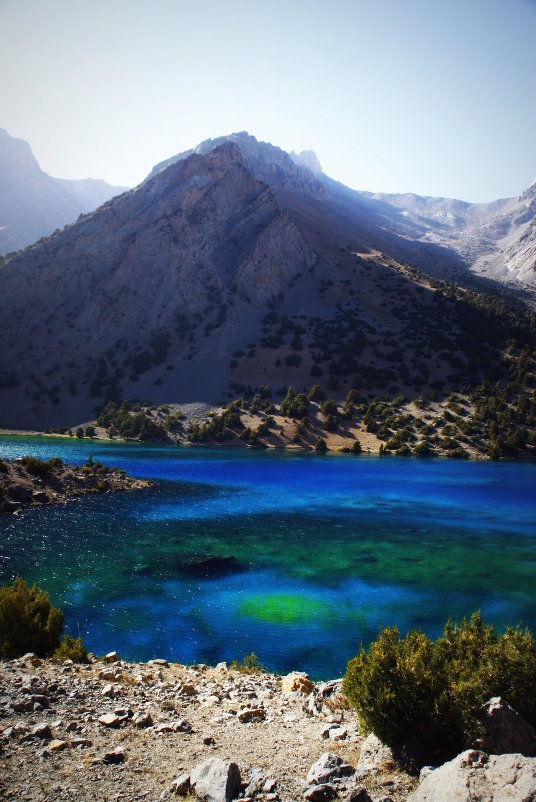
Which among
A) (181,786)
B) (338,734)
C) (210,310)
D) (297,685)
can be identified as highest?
(210,310)

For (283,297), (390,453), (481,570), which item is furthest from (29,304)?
(481,570)

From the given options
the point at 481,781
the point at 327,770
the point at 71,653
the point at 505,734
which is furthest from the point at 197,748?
the point at 71,653

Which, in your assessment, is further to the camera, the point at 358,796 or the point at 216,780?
the point at 216,780

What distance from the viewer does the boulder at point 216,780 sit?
743 centimetres

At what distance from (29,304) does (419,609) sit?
11474cm

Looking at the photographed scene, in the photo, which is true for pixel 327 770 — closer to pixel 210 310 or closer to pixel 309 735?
pixel 309 735

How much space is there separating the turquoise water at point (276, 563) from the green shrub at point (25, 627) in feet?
10.2

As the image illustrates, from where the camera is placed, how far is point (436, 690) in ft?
29.7

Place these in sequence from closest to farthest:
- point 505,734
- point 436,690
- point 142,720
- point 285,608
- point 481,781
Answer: point 481,781, point 505,734, point 436,690, point 142,720, point 285,608

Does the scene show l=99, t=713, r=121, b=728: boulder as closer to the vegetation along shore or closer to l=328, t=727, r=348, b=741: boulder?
the vegetation along shore

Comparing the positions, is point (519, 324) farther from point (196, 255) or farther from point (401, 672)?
point (401, 672)

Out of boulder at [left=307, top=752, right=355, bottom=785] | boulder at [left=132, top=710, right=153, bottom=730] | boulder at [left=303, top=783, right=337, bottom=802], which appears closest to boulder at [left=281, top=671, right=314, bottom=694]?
boulder at [left=132, top=710, right=153, bottom=730]

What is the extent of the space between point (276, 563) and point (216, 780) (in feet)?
66.9

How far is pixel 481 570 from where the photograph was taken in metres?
28.0
